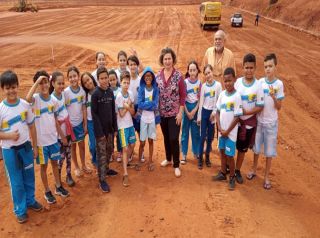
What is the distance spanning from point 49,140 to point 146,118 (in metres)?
1.74

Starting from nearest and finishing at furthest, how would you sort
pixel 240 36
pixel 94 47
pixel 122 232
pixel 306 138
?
pixel 122 232
pixel 306 138
pixel 94 47
pixel 240 36

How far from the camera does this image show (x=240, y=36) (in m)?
23.6

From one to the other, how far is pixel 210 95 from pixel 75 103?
2417 mm

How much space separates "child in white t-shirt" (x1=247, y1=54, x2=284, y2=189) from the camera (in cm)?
499

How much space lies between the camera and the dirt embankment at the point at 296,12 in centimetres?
2480

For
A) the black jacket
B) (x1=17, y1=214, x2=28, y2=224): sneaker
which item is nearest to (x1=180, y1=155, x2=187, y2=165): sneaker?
the black jacket

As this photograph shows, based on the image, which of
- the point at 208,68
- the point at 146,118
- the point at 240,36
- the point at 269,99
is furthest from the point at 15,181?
the point at 240,36

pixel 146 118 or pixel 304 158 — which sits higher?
pixel 146 118

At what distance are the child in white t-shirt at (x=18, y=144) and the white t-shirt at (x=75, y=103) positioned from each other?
34.9 inches

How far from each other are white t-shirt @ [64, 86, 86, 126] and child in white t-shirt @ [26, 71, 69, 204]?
401mm

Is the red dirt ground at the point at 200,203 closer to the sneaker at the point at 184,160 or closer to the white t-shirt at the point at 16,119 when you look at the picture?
the sneaker at the point at 184,160

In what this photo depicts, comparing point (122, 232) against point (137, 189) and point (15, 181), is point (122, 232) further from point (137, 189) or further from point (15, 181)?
point (15, 181)

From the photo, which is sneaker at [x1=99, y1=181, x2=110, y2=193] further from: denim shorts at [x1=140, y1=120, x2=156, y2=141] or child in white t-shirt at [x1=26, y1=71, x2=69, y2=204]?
denim shorts at [x1=140, y1=120, x2=156, y2=141]

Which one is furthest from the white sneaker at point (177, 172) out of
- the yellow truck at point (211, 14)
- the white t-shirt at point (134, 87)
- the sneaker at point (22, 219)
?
the yellow truck at point (211, 14)
